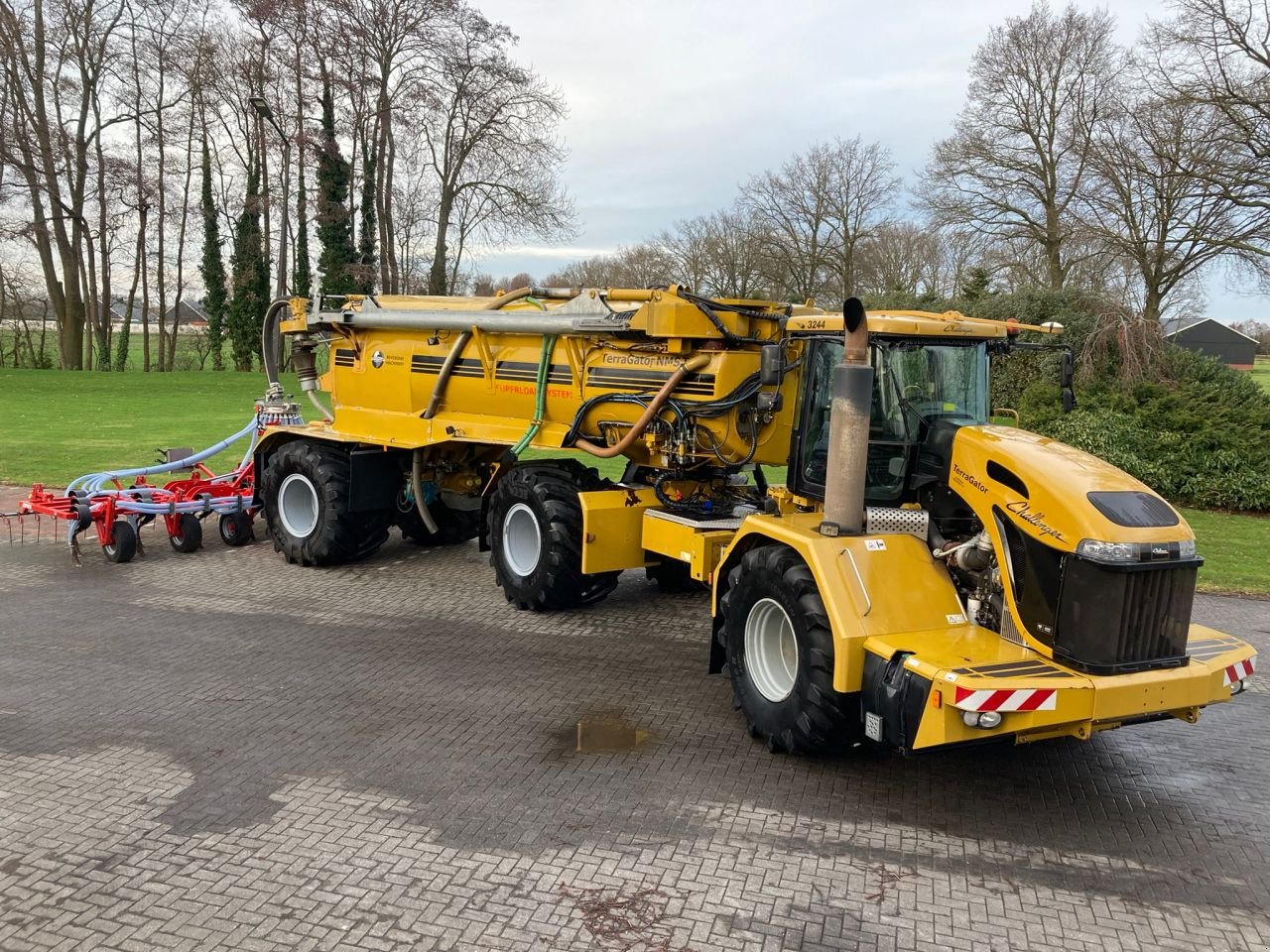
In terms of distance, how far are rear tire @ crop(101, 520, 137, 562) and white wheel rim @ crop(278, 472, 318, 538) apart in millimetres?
1457

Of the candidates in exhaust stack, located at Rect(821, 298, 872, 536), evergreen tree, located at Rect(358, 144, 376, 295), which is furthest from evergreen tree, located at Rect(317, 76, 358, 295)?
exhaust stack, located at Rect(821, 298, 872, 536)

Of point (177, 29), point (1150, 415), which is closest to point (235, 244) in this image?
point (177, 29)

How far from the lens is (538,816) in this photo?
→ 16.0 ft

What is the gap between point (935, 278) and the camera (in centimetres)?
3719

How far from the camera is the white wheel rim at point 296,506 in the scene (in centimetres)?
1046

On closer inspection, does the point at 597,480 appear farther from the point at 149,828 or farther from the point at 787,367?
the point at 149,828

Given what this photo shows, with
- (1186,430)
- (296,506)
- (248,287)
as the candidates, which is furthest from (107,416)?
(1186,430)

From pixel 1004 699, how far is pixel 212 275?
44.5 meters

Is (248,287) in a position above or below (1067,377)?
above

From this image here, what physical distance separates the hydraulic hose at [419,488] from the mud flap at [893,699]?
610cm

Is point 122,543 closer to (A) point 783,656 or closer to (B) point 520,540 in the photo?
(B) point 520,540

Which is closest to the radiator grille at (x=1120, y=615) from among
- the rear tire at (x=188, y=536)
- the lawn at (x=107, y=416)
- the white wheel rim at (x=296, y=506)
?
the white wheel rim at (x=296, y=506)

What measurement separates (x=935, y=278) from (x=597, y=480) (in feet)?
104

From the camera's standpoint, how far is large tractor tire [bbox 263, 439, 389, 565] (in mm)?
10070
